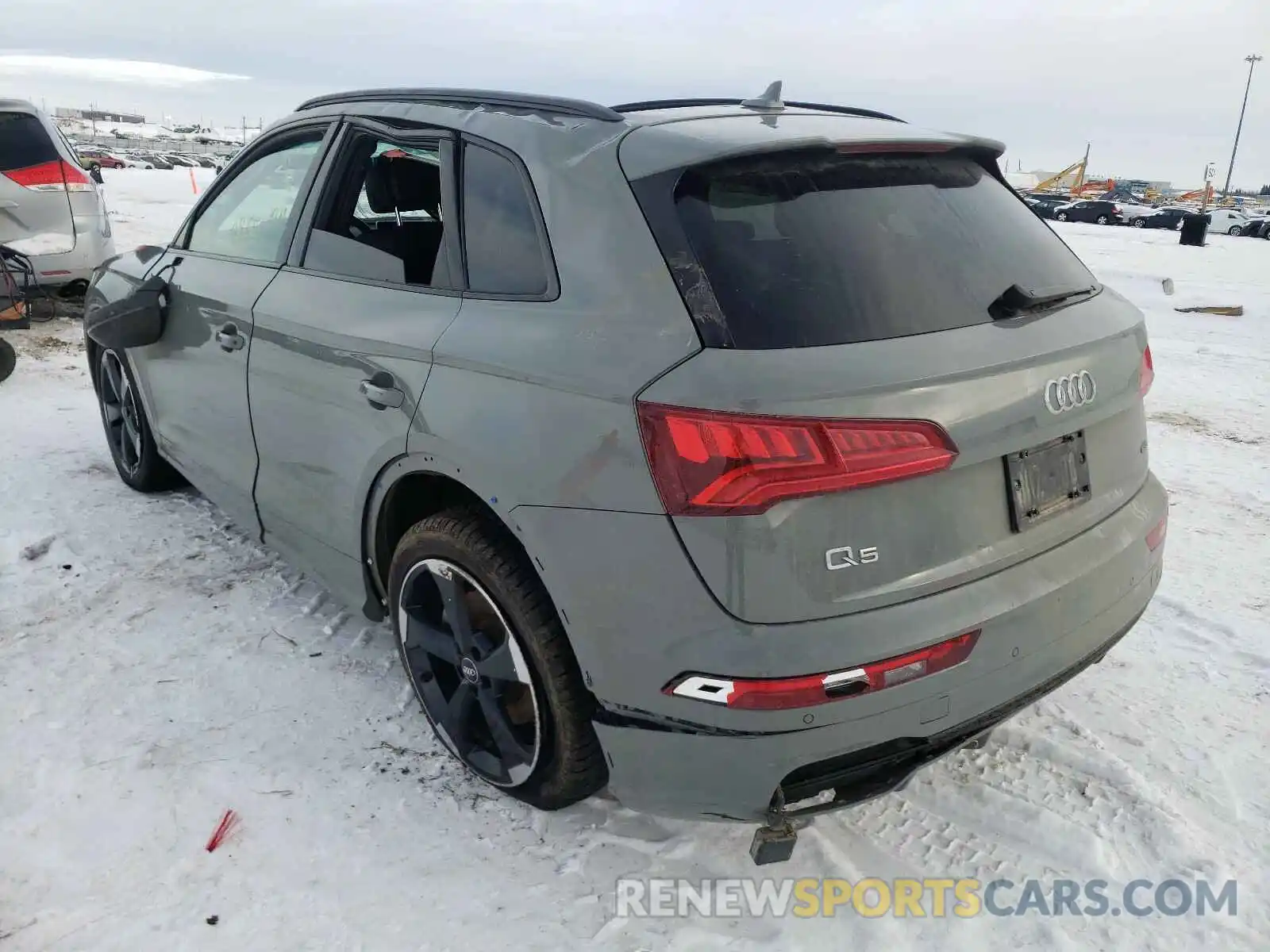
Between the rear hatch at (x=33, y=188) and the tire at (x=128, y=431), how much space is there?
3.75 m

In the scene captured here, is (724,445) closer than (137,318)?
Yes

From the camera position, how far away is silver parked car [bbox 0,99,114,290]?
24.9ft

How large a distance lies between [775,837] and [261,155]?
309 cm

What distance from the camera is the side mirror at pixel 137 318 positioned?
384 cm

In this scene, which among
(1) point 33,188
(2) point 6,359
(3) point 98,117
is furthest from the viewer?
(3) point 98,117

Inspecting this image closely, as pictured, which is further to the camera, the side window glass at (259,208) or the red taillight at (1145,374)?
the side window glass at (259,208)

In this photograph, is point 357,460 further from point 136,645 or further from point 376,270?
point 136,645

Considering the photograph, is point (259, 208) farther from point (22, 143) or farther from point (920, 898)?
point (22, 143)

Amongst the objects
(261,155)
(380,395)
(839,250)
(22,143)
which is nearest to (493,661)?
(380,395)

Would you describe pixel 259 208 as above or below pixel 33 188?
above


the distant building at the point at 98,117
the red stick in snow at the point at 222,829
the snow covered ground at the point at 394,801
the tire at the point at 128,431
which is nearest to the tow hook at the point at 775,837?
the snow covered ground at the point at 394,801

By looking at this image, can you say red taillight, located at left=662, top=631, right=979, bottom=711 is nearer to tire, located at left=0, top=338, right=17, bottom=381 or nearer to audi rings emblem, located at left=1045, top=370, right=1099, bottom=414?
audi rings emblem, located at left=1045, top=370, right=1099, bottom=414

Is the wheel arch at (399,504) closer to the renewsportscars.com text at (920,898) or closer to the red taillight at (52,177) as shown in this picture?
the renewsportscars.com text at (920,898)

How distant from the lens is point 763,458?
180 cm
